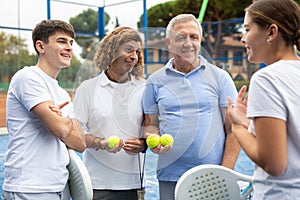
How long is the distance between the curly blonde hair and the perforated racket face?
1.50 ft

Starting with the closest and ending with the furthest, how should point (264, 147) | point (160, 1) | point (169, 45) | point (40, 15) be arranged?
point (264, 147)
point (169, 45)
point (40, 15)
point (160, 1)

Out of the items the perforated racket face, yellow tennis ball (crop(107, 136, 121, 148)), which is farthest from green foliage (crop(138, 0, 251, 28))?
yellow tennis ball (crop(107, 136, 121, 148))

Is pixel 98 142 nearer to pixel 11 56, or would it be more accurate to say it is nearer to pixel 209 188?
pixel 209 188

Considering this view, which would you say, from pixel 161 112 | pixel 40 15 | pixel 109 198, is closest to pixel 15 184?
pixel 109 198

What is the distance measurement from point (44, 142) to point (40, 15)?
32.9 ft

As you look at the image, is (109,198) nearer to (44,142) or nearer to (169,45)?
(44,142)

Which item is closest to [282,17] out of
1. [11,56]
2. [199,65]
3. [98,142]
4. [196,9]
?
[199,65]

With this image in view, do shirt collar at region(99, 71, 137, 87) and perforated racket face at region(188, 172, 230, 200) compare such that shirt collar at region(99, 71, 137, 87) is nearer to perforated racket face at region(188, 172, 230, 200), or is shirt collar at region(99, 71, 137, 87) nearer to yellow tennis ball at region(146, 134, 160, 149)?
yellow tennis ball at region(146, 134, 160, 149)

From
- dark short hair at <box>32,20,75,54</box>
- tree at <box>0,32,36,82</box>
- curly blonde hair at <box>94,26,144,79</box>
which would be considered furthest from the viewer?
tree at <box>0,32,36,82</box>

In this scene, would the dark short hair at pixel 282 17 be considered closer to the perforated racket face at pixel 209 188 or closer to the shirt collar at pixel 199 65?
the shirt collar at pixel 199 65

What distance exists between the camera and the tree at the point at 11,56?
12164 millimetres

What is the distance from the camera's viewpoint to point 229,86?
195 centimetres

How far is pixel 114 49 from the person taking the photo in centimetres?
168

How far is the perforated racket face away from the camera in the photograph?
1.75m
